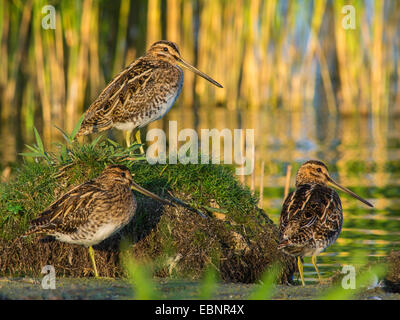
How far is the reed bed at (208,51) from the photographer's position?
797 inches

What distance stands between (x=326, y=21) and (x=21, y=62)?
375 inches

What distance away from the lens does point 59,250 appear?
7.29 meters

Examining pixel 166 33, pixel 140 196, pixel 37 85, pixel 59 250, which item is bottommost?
pixel 59 250

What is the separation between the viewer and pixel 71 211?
6621mm

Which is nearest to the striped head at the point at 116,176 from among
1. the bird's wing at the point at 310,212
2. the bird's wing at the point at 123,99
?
the bird's wing at the point at 310,212

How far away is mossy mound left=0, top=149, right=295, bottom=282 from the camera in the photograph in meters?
7.26

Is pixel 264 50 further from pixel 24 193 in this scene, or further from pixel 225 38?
pixel 24 193

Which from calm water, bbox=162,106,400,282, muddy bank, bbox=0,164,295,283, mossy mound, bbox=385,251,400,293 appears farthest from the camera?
calm water, bbox=162,106,400,282

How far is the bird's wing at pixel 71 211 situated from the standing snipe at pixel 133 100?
6.86 feet

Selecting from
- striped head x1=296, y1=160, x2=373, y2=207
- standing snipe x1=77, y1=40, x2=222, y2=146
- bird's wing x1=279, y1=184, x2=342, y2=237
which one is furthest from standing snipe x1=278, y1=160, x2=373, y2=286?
standing snipe x1=77, y1=40, x2=222, y2=146

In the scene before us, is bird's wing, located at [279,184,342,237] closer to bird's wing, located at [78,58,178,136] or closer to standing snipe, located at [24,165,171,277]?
standing snipe, located at [24,165,171,277]

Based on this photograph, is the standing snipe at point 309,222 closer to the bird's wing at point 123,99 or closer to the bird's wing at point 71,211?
the bird's wing at point 71,211

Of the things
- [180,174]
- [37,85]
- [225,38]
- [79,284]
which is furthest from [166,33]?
[79,284]

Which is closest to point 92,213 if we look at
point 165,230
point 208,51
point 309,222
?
point 165,230
